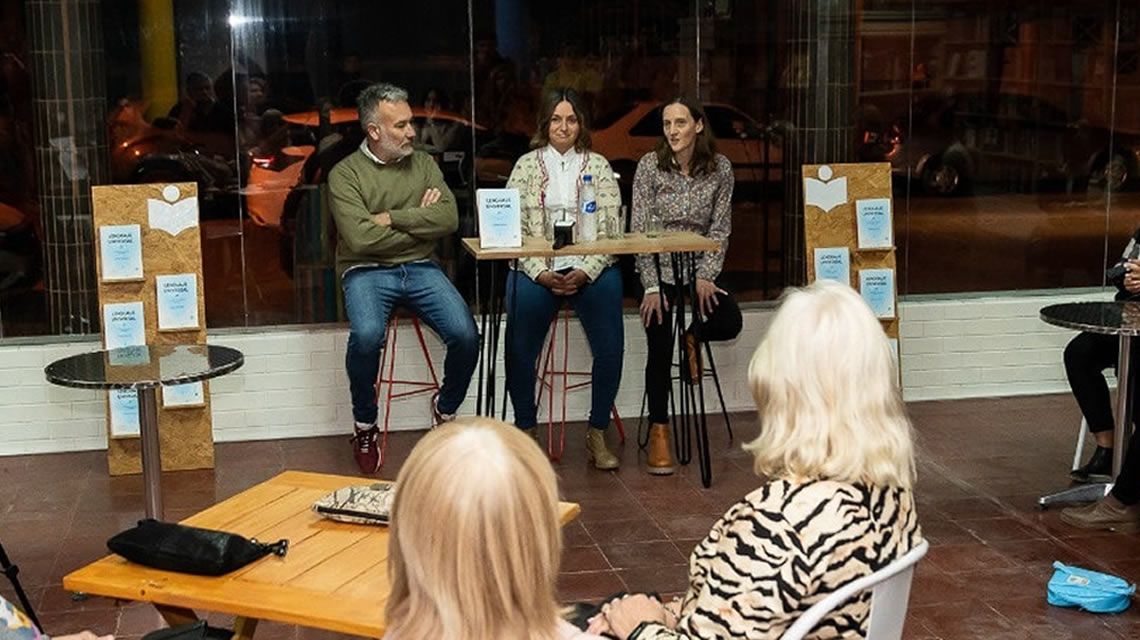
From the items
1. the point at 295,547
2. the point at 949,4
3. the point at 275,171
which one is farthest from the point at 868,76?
the point at 295,547

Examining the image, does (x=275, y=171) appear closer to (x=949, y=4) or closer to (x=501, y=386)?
(x=501, y=386)

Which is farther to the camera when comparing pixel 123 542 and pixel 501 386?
pixel 501 386

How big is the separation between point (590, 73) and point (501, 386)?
146 centimetres

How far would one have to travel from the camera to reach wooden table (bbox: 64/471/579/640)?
121 inches

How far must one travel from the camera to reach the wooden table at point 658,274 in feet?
17.9

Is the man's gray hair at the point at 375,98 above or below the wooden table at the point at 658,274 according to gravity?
above

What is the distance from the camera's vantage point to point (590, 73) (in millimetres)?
6707

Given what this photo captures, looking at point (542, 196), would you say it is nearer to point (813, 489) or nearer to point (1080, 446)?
point (1080, 446)

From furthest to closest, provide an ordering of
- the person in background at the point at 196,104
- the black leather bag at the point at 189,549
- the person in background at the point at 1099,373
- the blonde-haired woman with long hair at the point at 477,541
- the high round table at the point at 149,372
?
the person in background at the point at 196,104 < the person in background at the point at 1099,373 < the high round table at the point at 149,372 < the black leather bag at the point at 189,549 < the blonde-haired woman with long hair at the point at 477,541

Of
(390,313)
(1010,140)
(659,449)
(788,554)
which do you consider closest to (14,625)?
(788,554)

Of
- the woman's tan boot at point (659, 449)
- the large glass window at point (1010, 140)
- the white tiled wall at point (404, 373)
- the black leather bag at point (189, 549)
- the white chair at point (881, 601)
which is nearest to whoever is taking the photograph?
the white chair at point (881, 601)

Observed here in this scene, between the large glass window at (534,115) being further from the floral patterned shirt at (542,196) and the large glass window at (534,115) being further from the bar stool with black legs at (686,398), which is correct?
the bar stool with black legs at (686,398)

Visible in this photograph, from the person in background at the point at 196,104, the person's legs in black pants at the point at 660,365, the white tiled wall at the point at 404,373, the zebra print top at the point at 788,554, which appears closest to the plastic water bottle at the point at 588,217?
the person's legs in black pants at the point at 660,365

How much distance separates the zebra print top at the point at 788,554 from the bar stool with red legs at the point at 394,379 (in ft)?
12.5
